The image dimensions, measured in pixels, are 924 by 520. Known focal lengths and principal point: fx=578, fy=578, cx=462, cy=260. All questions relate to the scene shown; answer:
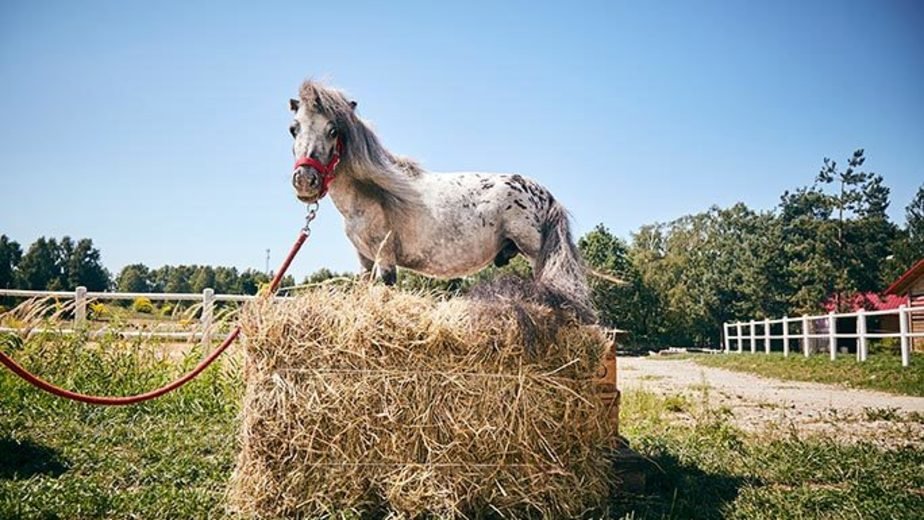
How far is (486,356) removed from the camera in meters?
3.23

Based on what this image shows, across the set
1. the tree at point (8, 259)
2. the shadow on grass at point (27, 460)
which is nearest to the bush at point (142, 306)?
the shadow on grass at point (27, 460)

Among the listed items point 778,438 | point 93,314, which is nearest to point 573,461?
point 778,438

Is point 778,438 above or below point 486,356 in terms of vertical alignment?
below

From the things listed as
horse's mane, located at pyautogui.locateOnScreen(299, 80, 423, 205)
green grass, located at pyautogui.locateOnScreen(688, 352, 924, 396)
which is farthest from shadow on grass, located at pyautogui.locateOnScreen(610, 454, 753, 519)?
green grass, located at pyautogui.locateOnScreen(688, 352, 924, 396)

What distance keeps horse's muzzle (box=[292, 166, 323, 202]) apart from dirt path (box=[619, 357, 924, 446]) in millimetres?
4833

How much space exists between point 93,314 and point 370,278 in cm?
739

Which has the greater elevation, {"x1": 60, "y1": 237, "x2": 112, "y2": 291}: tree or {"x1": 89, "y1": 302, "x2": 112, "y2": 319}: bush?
{"x1": 60, "y1": 237, "x2": 112, "y2": 291}: tree

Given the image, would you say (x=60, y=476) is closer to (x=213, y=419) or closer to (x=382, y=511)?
(x=213, y=419)

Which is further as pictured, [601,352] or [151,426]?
[151,426]

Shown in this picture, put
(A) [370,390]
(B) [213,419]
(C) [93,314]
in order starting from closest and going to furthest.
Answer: (A) [370,390], (B) [213,419], (C) [93,314]

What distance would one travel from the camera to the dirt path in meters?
5.68

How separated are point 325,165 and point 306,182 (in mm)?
160

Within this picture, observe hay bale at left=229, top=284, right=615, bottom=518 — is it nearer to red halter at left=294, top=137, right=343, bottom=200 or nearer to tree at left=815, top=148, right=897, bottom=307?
red halter at left=294, top=137, right=343, bottom=200

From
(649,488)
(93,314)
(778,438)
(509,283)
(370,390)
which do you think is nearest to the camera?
(370,390)
